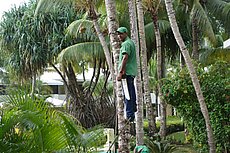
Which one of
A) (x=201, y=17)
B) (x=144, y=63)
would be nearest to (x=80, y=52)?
(x=201, y=17)

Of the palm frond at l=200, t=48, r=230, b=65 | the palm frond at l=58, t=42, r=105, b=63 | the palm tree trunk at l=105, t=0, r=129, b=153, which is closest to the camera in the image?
the palm tree trunk at l=105, t=0, r=129, b=153

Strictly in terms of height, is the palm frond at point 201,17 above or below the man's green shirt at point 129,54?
above

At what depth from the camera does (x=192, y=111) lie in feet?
36.3

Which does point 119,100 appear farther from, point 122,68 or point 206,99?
point 206,99

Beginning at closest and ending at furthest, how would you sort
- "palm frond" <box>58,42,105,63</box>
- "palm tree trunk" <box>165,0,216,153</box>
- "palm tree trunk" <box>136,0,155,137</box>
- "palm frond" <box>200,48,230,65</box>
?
"palm tree trunk" <box>165,0,216,153</box>
"palm tree trunk" <box>136,0,155,137</box>
"palm frond" <box>200,48,230,65</box>
"palm frond" <box>58,42,105,63</box>

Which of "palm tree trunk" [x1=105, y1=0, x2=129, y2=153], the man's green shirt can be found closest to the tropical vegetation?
"palm tree trunk" [x1=105, y1=0, x2=129, y2=153]

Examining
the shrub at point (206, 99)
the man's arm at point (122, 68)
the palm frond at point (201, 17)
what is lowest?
the shrub at point (206, 99)

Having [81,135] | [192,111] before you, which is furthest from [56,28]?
[81,135]

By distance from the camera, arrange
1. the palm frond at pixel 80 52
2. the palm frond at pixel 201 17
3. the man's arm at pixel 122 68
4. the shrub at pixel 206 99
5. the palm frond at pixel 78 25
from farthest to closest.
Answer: the palm frond at pixel 80 52 < the palm frond at pixel 78 25 < the palm frond at pixel 201 17 < the shrub at pixel 206 99 < the man's arm at pixel 122 68

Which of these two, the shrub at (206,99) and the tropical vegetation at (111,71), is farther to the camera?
the shrub at (206,99)

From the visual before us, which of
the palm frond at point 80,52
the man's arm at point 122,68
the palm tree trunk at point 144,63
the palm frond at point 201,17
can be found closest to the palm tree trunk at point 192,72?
the palm tree trunk at point 144,63

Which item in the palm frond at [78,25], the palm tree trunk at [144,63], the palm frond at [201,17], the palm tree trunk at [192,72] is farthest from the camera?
the palm frond at [78,25]

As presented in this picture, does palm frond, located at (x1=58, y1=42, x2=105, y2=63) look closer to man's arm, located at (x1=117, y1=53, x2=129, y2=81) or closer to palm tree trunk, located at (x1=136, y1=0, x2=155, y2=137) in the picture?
palm tree trunk, located at (x1=136, y1=0, x2=155, y2=137)

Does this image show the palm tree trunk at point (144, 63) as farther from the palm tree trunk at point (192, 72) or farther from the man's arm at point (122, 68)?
the man's arm at point (122, 68)
